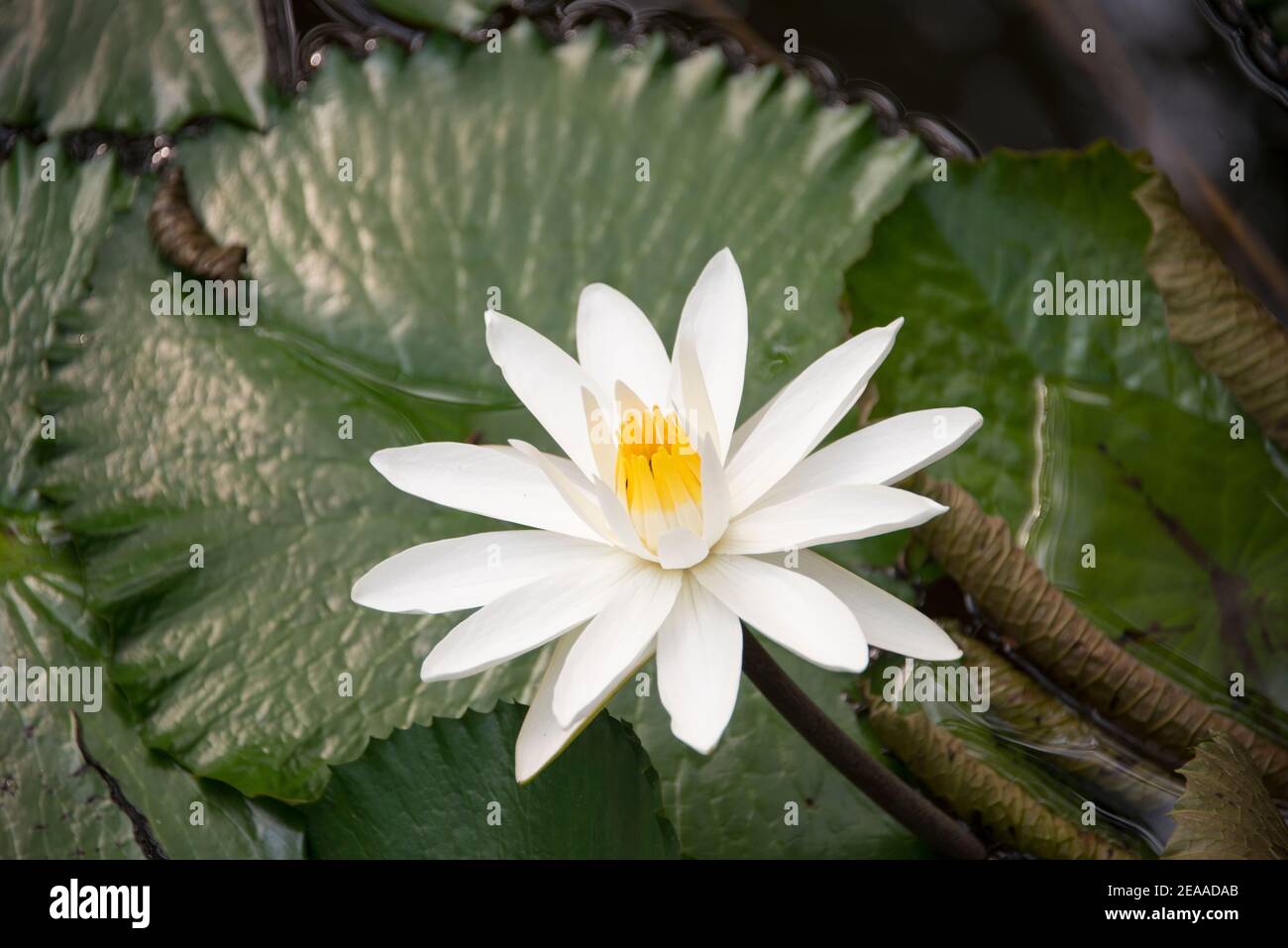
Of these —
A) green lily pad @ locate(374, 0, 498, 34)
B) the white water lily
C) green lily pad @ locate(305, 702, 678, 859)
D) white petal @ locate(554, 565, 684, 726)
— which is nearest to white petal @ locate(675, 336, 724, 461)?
the white water lily

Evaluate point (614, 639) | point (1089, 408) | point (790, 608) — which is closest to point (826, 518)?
point (790, 608)

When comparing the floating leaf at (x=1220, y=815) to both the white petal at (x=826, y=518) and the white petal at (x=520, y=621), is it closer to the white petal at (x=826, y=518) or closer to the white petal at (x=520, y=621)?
the white petal at (x=826, y=518)

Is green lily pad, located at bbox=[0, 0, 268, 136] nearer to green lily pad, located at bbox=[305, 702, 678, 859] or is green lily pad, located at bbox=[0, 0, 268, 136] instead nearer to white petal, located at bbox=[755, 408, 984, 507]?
green lily pad, located at bbox=[305, 702, 678, 859]

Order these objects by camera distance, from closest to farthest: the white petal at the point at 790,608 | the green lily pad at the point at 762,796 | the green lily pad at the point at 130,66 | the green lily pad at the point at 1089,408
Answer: the white petal at the point at 790,608 < the green lily pad at the point at 762,796 < the green lily pad at the point at 1089,408 < the green lily pad at the point at 130,66

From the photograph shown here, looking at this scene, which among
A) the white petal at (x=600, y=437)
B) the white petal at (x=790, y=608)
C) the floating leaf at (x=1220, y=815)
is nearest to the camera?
the white petal at (x=790, y=608)

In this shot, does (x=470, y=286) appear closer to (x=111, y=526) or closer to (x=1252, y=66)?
(x=111, y=526)

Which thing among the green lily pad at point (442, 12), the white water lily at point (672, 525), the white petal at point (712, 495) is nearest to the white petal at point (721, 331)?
the white water lily at point (672, 525)
